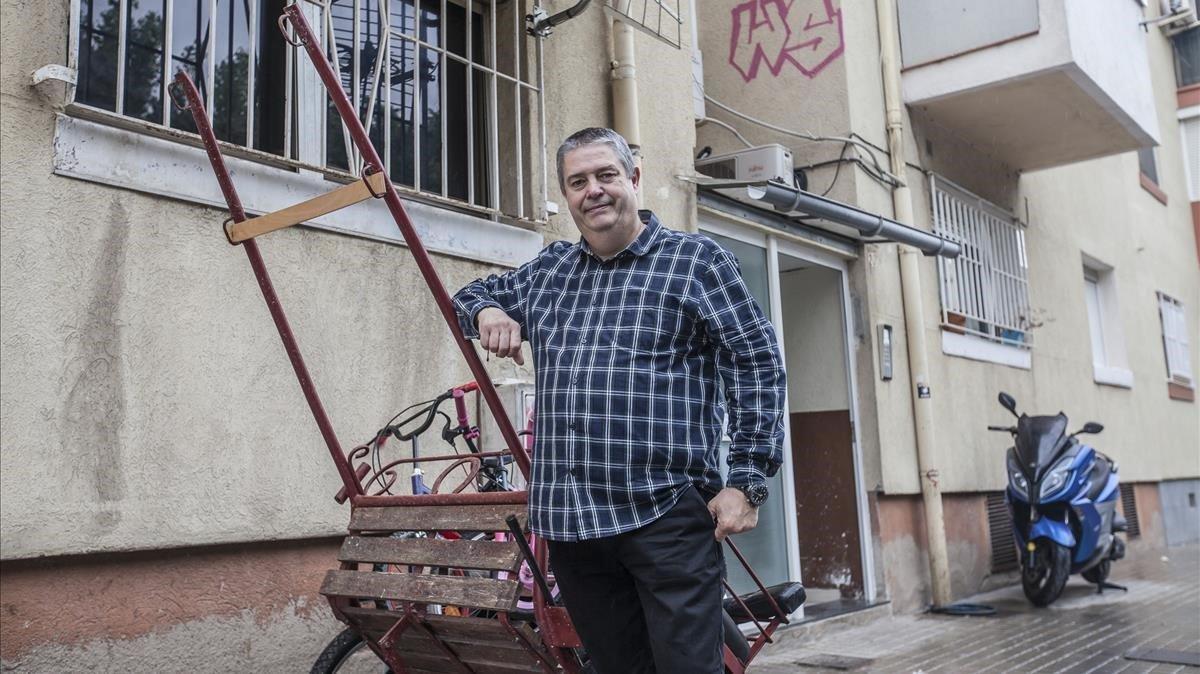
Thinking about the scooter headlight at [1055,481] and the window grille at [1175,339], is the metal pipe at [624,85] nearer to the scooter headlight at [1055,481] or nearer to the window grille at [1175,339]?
the scooter headlight at [1055,481]

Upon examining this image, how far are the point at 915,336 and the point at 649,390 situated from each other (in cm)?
623

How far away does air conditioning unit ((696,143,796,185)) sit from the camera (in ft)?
22.6

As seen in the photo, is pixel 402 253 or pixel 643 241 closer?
pixel 643 241

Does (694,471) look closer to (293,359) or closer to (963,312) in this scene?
(293,359)

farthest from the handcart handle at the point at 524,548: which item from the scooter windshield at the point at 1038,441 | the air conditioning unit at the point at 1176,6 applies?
the air conditioning unit at the point at 1176,6

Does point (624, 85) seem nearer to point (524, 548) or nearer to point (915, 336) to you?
point (915, 336)

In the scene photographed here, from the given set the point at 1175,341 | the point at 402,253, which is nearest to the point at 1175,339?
the point at 1175,341

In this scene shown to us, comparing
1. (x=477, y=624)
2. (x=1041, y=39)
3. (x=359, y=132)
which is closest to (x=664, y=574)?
(x=477, y=624)

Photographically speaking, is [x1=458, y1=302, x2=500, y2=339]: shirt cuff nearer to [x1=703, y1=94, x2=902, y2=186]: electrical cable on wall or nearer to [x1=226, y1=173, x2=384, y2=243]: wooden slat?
[x1=226, y1=173, x2=384, y2=243]: wooden slat

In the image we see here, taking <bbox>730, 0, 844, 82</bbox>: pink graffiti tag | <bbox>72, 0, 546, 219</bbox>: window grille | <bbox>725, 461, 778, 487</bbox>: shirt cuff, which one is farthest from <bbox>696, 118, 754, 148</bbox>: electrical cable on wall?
<bbox>725, 461, 778, 487</bbox>: shirt cuff

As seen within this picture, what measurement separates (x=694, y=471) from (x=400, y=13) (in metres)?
3.29

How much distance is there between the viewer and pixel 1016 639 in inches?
256

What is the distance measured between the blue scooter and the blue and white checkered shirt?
19.9 ft

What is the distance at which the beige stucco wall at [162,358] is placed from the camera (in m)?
3.37
